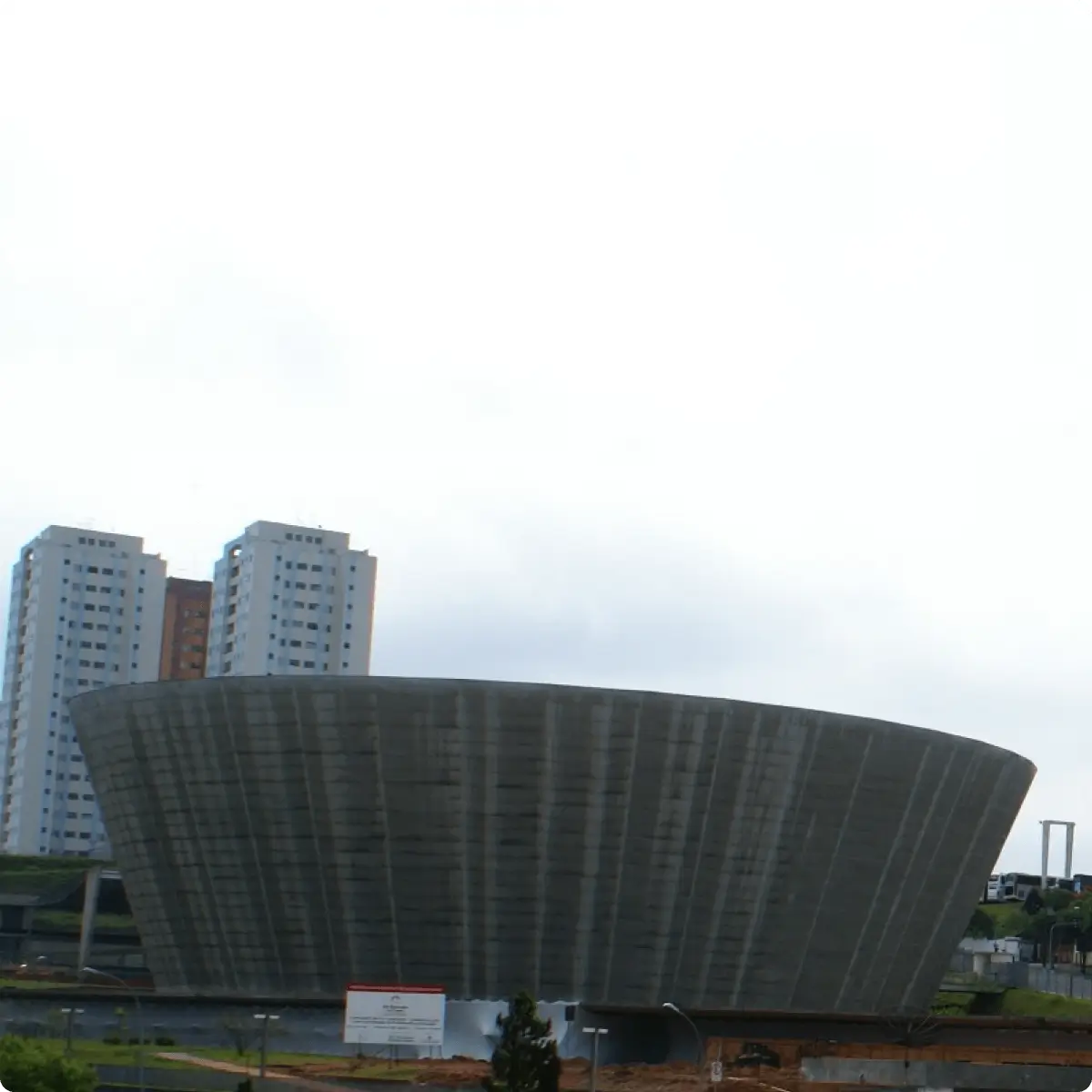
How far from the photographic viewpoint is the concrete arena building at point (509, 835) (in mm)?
60312

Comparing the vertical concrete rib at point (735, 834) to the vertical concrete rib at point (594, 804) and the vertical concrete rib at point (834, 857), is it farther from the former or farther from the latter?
the vertical concrete rib at point (594, 804)

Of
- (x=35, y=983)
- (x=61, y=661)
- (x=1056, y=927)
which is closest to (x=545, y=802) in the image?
(x=35, y=983)

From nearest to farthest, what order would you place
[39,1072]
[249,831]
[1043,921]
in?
[39,1072]
[249,831]
[1043,921]

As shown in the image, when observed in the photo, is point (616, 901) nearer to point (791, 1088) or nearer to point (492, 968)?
point (492, 968)

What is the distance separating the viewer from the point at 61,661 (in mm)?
155500

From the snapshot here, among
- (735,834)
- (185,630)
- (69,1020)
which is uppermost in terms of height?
(185,630)

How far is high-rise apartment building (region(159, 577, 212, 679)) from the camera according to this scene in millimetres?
164500

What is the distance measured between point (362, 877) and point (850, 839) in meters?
15.1

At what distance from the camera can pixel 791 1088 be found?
52062mm

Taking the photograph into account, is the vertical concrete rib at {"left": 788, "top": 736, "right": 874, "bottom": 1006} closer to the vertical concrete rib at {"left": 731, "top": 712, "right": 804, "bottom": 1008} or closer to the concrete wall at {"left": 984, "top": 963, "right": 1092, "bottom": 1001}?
the vertical concrete rib at {"left": 731, "top": 712, "right": 804, "bottom": 1008}

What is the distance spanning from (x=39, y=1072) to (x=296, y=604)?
112 m

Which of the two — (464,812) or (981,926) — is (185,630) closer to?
(981,926)

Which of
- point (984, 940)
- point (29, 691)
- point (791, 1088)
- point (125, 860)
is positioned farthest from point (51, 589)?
point (791, 1088)

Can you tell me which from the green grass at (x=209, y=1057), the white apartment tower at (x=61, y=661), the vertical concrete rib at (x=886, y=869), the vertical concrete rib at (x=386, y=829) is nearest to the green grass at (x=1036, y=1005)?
the vertical concrete rib at (x=886, y=869)
